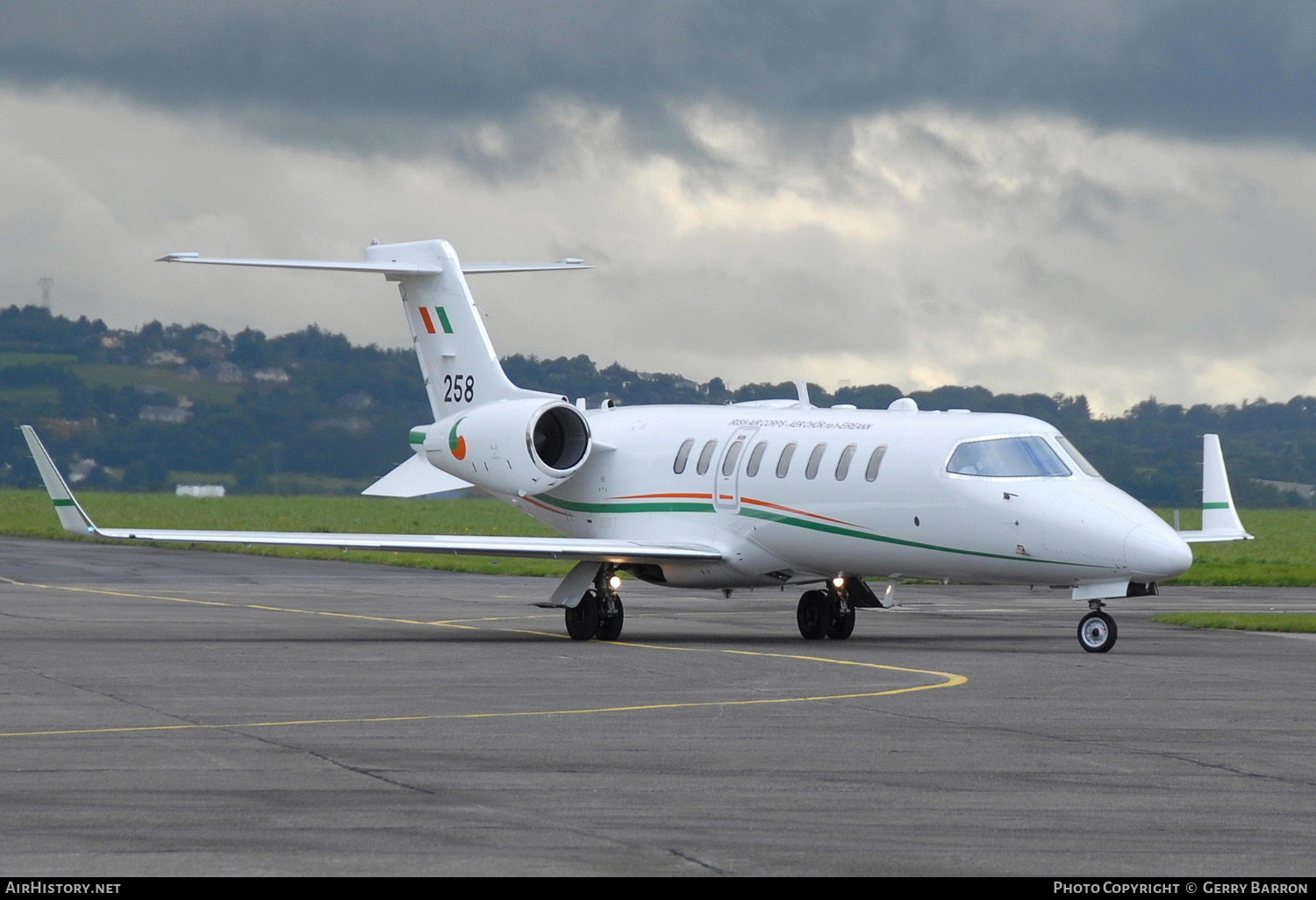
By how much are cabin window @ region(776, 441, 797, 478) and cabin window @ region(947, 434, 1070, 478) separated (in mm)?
2543

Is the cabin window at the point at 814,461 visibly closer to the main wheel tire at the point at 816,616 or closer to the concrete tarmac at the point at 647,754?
the main wheel tire at the point at 816,616

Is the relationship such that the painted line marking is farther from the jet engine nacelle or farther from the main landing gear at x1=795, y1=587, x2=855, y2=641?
the main landing gear at x1=795, y1=587, x2=855, y2=641

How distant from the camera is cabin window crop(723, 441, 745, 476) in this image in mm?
25281

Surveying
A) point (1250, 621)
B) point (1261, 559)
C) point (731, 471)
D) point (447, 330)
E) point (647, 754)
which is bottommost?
point (647, 754)

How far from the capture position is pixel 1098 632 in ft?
72.3

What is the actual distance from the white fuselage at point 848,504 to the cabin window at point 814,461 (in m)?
0.02

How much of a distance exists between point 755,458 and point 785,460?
552mm

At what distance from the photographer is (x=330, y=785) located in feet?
36.8

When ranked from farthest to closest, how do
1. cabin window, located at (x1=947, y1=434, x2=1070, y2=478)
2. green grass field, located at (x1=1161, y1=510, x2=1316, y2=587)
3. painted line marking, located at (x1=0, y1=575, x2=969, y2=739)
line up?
green grass field, located at (x1=1161, y1=510, x2=1316, y2=587) → cabin window, located at (x1=947, y1=434, x2=1070, y2=478) → painted line marking, located at (x1=0, y1=575, x2=969, y2=739)

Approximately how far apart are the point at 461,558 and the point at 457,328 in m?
21.2

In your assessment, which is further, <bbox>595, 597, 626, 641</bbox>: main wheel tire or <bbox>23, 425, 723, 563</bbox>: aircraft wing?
<bbox>595, 597, 626, 641</bbox>: main wheel tire

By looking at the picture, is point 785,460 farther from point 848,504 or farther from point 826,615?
point 826,615

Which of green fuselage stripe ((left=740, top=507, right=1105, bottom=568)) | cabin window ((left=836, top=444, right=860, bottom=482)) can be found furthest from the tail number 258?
cabin window ((left=836, top=444, right=860, bottom=482))

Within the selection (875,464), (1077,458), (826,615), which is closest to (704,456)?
(826,615)
